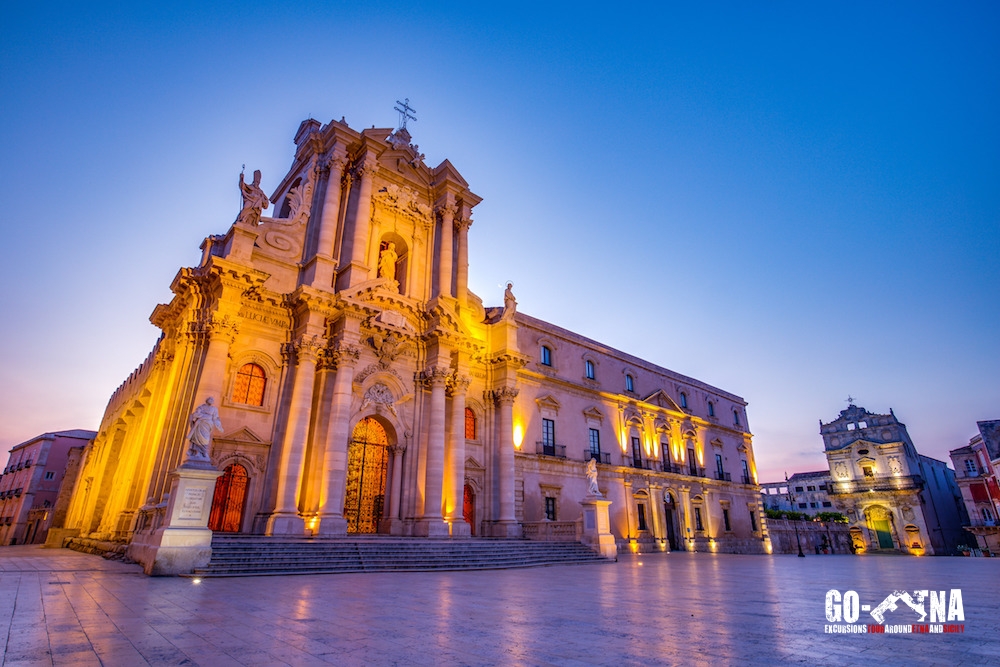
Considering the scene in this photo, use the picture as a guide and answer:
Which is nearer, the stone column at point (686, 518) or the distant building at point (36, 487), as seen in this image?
the stone column at point (686, 518)

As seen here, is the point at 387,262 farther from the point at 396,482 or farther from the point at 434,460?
the point at 396,482

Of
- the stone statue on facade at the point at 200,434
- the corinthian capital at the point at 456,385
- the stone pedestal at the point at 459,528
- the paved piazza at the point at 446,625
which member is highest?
the corinthian capital at the point at 456,385

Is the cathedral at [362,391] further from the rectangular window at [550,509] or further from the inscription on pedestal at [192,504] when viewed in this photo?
the inscription on pedestal at [192,504]

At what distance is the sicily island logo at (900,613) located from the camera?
19.1 ft

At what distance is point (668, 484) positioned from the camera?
1341 inches

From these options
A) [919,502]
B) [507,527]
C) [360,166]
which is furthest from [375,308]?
[919,502]

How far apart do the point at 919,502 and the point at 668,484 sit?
109 feet

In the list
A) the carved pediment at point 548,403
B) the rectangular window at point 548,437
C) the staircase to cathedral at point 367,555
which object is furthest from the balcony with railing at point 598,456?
the staircase to cathedral at point 367,555

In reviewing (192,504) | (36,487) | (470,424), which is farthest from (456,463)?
(36,487)

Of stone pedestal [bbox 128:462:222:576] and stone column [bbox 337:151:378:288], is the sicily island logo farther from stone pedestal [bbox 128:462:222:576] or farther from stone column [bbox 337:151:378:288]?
stone column [bbox 337:151:378:288]

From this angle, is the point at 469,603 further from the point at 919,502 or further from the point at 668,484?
the point at 919,502

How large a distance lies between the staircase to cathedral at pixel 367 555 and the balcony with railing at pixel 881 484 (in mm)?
45790

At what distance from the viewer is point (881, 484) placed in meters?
52.3

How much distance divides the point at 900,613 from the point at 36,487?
64.9 m
